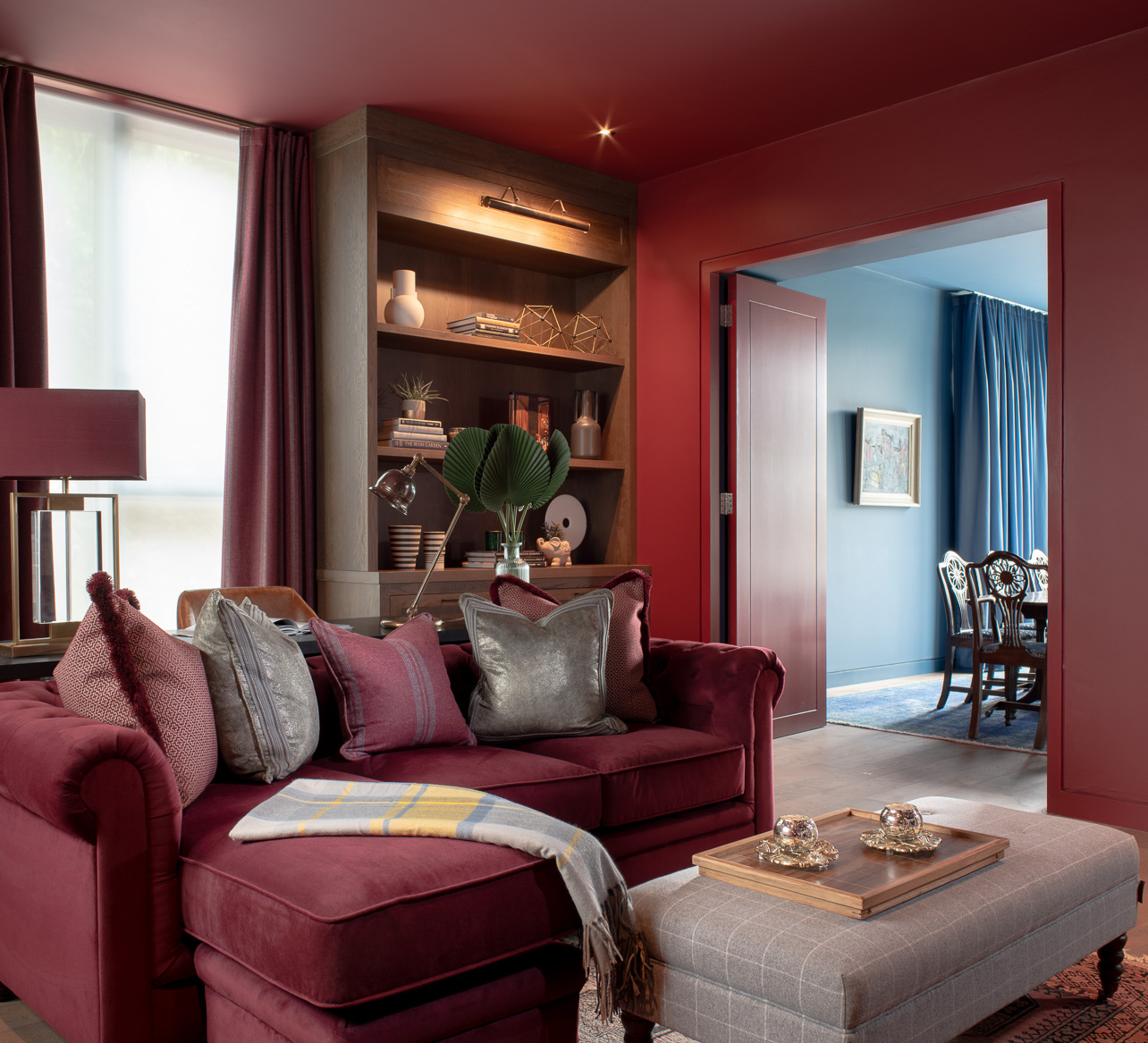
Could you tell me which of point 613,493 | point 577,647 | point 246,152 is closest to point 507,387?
point 613,493

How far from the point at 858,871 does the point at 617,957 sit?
1.50 ft

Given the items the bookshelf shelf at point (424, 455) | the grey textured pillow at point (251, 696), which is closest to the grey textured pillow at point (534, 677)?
the grey textured pillow at point (251, 696)

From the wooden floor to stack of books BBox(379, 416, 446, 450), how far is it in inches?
81.7

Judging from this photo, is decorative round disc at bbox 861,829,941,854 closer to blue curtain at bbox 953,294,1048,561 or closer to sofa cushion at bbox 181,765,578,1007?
sofa cushion at bbox 181,765,578,1007

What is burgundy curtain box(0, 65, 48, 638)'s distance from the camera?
12.4 ft

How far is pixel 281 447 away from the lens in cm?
451

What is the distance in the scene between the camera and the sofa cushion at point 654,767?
262 cm

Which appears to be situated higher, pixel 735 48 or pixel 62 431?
pixel 735 48

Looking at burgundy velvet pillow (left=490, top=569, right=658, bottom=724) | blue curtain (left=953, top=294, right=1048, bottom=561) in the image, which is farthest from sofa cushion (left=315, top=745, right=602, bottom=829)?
blue curtain (left=953, top=294, right=1048, bottom=561)

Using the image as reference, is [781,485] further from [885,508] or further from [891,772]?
[885,508]

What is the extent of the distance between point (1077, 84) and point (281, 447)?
346cm

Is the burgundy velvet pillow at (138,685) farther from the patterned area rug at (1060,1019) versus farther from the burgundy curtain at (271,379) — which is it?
the burgundy curtain at (271,379)

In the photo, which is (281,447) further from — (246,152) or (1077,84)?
(1077,84)

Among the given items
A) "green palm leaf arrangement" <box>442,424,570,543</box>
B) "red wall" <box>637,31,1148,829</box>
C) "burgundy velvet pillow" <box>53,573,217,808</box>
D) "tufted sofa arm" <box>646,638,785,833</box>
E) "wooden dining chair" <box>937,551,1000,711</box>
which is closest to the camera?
"burgundy velvet pillow" <box>53,573,217,808</box>
